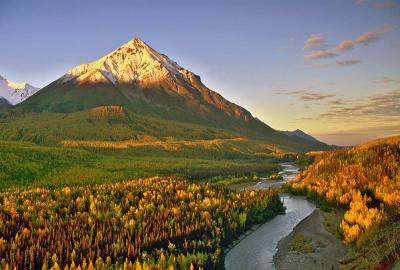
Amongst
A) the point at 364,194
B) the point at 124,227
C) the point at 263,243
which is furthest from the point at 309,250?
the point at 364,194

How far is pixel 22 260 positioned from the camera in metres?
52.3

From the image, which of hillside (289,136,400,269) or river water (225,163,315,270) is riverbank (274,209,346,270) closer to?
river water (225,163,315,270)

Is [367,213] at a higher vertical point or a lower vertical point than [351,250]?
higher

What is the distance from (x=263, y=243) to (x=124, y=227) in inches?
987

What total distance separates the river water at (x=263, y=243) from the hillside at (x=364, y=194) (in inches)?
430

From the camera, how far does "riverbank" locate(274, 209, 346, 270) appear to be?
62.2 metres

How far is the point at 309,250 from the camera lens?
2709 inches

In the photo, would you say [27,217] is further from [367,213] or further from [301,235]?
[367,213]

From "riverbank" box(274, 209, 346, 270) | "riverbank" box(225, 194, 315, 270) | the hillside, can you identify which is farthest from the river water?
the hillside

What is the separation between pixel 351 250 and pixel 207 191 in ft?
152

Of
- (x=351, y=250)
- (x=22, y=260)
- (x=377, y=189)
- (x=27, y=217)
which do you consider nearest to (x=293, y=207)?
(x=377, y=189)

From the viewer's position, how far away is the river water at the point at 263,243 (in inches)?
2502

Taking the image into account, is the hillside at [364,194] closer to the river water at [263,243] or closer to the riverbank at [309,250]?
the riverbank at [309,250]

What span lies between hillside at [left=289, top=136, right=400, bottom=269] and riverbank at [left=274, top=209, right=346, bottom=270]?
8.50 feet
